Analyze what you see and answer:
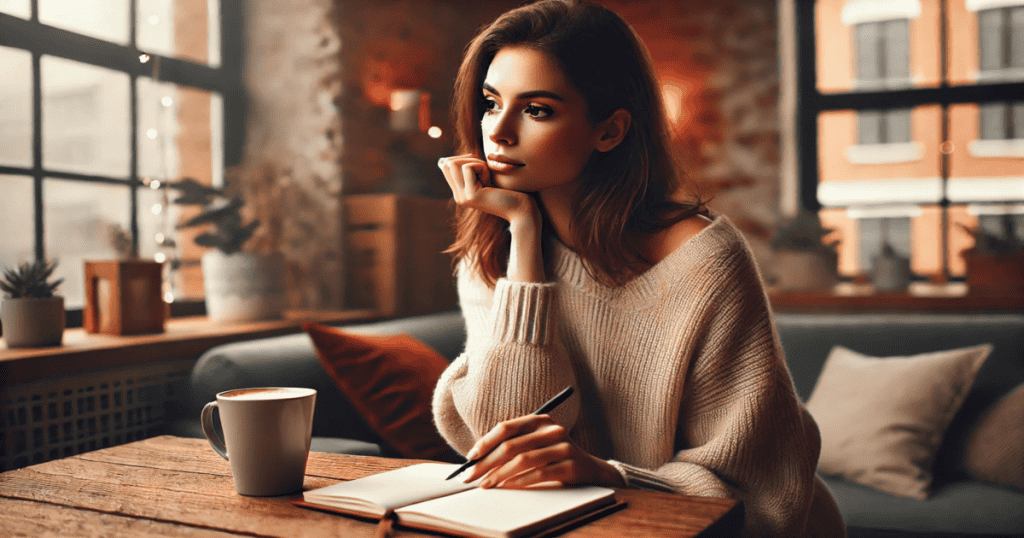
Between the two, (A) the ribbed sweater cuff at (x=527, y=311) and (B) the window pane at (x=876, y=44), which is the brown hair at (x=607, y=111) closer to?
(A) the ribbed sweater cuff at (x=527, y=311)

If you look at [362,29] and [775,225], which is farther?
[775,225]

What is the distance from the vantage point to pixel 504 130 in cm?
106

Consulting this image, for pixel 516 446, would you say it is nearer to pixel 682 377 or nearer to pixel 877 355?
pixel 682 377

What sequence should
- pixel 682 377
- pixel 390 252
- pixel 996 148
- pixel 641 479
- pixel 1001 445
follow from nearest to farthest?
pixel 641 479 → pixel 682 377 → pixel 1001 445 → pixel 390 252 → pixel 996 148

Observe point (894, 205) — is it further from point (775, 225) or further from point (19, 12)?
point (19, 12)

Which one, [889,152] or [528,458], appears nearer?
[528,458]

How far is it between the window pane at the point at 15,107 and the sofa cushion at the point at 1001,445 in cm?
256

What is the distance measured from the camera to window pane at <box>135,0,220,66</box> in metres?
2.42

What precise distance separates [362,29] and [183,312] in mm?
1327

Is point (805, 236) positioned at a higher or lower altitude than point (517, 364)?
higher

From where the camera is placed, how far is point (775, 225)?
337cm

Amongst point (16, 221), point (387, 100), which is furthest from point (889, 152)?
point (16, 221)

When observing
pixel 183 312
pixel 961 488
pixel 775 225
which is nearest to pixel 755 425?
pixel 961 488

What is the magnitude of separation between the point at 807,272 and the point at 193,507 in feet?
8.61
